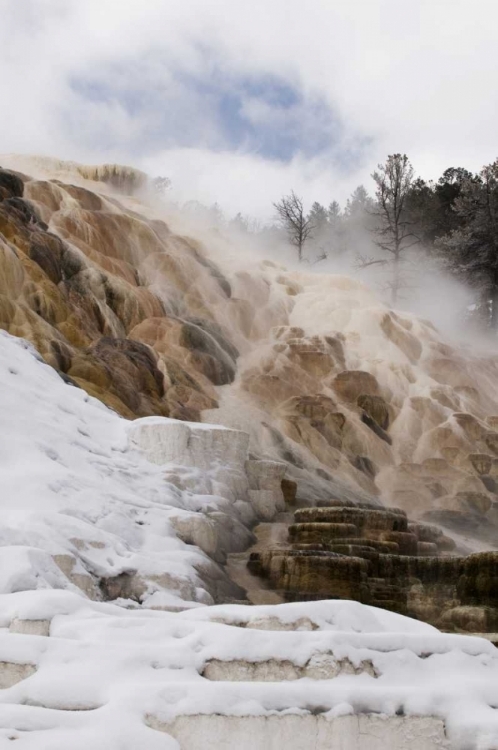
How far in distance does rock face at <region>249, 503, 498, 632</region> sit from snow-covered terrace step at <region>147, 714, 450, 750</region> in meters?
5.97

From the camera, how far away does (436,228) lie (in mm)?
40531

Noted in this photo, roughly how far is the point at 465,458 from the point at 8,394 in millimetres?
14083

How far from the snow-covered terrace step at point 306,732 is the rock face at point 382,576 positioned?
5.97 metres

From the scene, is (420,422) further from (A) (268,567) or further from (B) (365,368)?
(A) (268,567)

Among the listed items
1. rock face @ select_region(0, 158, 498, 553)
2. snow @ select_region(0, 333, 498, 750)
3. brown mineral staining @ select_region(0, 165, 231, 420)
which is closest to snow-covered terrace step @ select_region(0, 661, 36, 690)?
snow @ select_region(0, 333, 498, 750)

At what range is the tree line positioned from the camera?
33750 mm

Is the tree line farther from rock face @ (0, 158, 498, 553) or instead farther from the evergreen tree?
rock face @ (0, 158, 498, 553)

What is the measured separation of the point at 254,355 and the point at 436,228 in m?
20.2

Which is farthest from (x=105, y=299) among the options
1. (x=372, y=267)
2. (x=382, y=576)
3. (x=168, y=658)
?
(x=372, y=267)

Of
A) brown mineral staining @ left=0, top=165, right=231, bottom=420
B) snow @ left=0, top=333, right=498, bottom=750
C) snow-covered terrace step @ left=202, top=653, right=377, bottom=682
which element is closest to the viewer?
snow @ left=0, top=333, right=498, bottom=750

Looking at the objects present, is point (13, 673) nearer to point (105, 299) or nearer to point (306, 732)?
point (306, 732)

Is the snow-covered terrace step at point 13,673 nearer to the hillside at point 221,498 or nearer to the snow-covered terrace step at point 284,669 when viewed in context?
the hillside at point 221,498

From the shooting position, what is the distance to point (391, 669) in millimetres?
4582

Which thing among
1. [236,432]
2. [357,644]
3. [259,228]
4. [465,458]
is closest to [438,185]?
[259,228]
